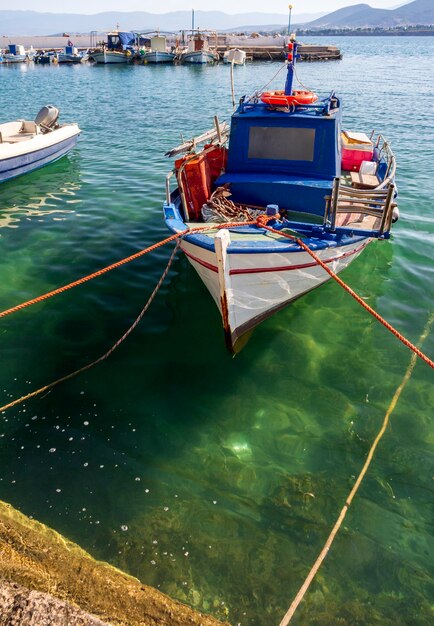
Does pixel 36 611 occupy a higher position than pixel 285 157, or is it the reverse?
pixel 285 157

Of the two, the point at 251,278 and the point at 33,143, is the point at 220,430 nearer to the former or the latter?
the point at 251,278

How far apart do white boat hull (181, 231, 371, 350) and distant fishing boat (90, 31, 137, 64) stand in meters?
69.9

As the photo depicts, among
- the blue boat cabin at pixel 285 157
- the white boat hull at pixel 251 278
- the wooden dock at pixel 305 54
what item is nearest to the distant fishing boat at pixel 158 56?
the wooden dock at pixel 305 54

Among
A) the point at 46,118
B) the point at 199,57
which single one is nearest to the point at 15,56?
the point at 199,57

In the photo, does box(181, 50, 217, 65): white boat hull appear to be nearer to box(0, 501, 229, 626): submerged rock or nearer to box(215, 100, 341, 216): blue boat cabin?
box(215, 100, 341, 216): blue boat cabin

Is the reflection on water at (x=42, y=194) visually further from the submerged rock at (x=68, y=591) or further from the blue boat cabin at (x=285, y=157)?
the submerged rock at (x=68, y=591)

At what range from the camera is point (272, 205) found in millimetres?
8555

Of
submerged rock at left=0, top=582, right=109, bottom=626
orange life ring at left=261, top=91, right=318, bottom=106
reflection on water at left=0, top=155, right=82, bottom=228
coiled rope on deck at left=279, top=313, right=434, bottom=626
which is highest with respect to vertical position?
orange life ring at left=261, top=91, right=318, bottom=106

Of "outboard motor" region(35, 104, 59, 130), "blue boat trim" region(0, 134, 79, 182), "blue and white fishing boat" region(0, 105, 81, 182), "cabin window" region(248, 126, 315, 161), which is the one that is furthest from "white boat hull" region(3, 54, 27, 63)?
"cabin window" region(248, 126, 315, 161)

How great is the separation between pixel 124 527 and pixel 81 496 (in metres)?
0.72

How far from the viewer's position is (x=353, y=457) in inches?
231

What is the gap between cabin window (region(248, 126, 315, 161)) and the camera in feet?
31.3

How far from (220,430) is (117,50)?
7797 centimetres

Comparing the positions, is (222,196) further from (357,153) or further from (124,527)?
(124,527)
